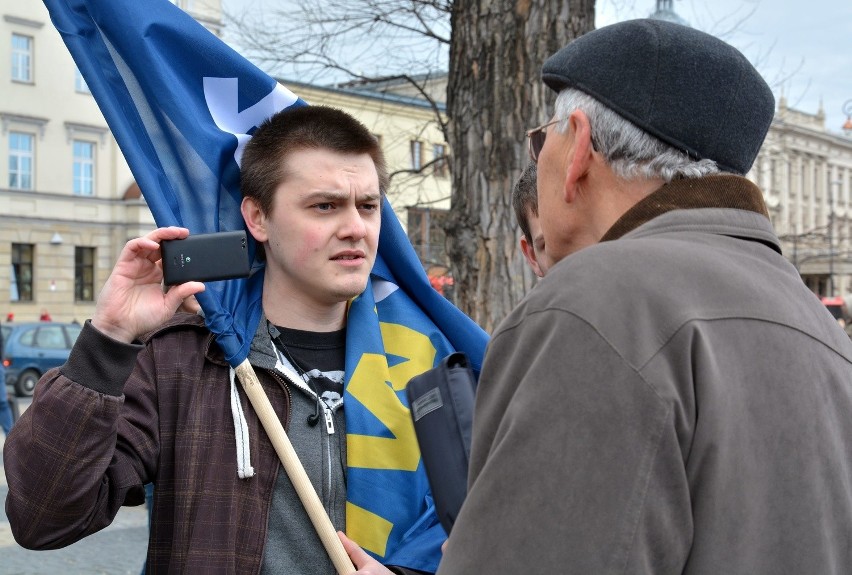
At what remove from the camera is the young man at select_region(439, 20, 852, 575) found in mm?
1344

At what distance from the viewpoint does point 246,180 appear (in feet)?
9.00

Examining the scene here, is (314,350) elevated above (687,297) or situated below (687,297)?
below

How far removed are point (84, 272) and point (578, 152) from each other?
38733 millimetres

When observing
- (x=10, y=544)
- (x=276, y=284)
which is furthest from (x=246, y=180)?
(x=10, y=544)

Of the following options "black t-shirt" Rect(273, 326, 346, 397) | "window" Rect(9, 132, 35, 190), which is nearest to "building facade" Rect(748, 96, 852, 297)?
"window" Rect(9, 132, 35, 190)

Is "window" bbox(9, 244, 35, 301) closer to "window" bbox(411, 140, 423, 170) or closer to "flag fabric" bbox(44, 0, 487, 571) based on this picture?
"window" bbox(411, 140, 423, 170)

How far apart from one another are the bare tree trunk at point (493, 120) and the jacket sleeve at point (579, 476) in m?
4.19

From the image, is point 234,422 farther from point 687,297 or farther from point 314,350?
point 687,297

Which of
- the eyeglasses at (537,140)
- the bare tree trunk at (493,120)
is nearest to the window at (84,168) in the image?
the bare tree trunk at (493,120)

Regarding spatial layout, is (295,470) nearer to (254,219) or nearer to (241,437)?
(241,437)

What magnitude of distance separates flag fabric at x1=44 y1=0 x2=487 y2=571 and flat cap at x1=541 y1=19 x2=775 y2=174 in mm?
1144

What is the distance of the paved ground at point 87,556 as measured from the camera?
722cm

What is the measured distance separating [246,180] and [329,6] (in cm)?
855

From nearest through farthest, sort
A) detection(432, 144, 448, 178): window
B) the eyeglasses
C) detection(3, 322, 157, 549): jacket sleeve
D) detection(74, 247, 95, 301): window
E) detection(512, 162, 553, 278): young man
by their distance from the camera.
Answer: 1. the eyeglasses
2. detection(3, 322, 157, 549): jacket sleeve
3. detection(512, 162, 553, 278): young man
4. detection(432, 144, 448, 178): window
5. detection(74, 247, 95, 301): window
